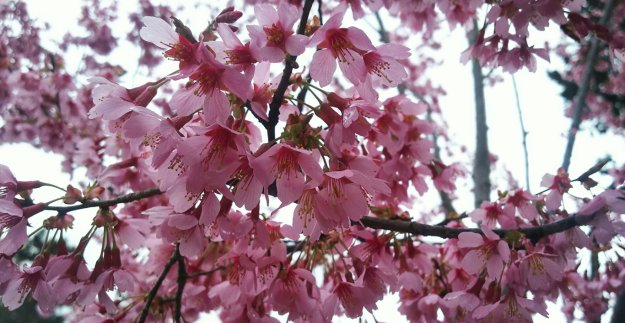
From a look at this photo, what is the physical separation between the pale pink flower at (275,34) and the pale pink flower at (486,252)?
974 millimetres

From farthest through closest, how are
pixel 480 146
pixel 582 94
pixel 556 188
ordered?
pixel 480 146 < pixel 582 94 < pixel 556 188

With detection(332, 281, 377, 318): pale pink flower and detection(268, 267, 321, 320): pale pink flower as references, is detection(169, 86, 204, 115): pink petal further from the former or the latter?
detection(332, 281, 377, 318): pale pink flower

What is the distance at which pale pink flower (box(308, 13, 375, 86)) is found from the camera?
1.35 m

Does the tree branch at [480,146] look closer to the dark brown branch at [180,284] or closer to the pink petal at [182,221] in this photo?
the dark brown branch at [180,284]

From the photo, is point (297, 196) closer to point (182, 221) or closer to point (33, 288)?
point (182, 221)

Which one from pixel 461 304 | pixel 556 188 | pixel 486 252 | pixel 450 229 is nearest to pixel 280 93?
pixel 450 229

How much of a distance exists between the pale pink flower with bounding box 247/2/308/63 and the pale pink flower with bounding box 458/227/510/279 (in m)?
0.97

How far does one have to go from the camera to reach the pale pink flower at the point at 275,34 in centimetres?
128

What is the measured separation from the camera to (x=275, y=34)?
132 cm

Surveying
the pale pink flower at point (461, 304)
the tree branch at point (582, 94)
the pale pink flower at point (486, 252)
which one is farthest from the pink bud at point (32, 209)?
the tree branch at point (582, 94)

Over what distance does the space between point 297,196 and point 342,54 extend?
1.48 feet

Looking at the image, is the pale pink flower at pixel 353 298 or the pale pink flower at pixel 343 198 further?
the pale pink flower at pixel 353 298

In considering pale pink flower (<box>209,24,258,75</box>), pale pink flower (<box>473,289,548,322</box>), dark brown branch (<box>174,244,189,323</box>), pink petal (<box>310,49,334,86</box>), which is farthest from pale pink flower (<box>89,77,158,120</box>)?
pale pink flower (<box>473,289,548,322</box>)

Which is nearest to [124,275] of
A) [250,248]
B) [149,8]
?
[250,248]
